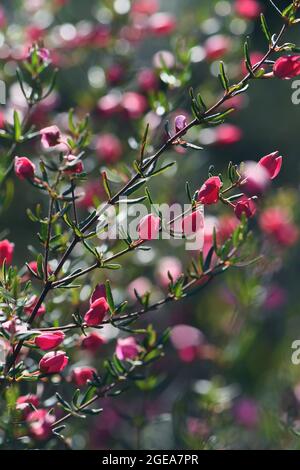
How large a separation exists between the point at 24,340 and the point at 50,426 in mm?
119

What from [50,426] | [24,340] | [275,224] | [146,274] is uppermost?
[24,340]

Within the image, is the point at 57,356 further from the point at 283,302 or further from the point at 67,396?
the point at 283,302

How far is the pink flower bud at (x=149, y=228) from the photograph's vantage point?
2.25 feet

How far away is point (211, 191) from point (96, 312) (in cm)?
17

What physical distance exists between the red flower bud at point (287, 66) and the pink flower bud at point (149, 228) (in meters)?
0.19

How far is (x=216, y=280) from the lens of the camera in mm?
1493

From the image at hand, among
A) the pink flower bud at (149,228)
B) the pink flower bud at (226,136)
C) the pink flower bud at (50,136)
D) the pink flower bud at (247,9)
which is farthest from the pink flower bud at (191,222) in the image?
the pink flower bud at (247,9)

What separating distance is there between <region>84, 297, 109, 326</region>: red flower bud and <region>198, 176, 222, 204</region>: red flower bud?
148 millimetres

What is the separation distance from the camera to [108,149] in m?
1.14

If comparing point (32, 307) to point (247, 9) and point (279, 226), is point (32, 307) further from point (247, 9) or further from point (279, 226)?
point (247, 9)

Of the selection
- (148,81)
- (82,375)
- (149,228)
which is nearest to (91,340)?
(82,375)

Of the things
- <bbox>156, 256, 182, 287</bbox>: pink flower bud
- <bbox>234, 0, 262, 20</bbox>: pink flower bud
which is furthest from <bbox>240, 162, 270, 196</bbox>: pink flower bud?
<bbox>234, 0, 262, 20</bbox>: pink flower bud

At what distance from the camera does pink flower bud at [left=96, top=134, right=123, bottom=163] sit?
1.14m
